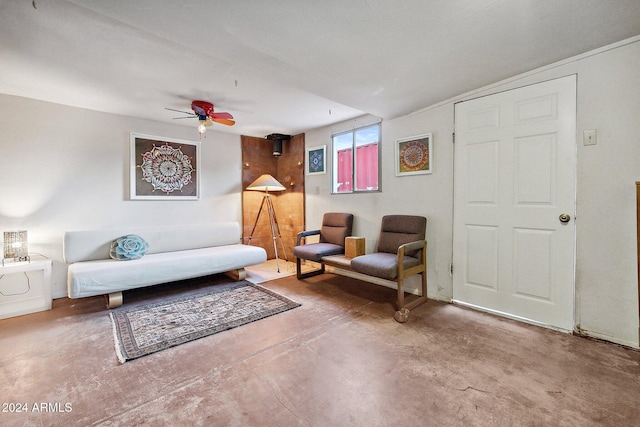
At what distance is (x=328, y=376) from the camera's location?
166cm

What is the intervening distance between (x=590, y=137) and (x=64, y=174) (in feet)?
17.5

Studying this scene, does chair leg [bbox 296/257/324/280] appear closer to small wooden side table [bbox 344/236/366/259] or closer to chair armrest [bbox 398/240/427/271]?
small wooden side table [bbox 344/236/366/259]

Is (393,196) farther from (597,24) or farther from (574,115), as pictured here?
(597,24)

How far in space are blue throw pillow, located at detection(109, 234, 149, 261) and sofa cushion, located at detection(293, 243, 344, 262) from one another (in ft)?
6.21

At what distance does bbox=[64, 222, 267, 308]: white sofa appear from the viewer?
2656mm

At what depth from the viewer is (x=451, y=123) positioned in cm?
284

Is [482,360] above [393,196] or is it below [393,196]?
below

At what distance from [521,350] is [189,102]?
4.02 m

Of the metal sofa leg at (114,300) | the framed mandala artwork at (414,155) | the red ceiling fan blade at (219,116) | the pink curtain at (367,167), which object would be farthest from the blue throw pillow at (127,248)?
the framed mandala artwork at (414,155)

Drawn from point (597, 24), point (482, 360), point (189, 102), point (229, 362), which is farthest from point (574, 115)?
point (189, 102)

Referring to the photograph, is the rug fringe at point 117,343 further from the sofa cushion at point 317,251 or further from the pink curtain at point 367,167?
the pink curtain at point 367,167

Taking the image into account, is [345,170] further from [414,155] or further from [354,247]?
[354,247]

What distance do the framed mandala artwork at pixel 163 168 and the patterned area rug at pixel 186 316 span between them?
1.67 metres

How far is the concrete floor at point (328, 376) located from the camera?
1.35m
